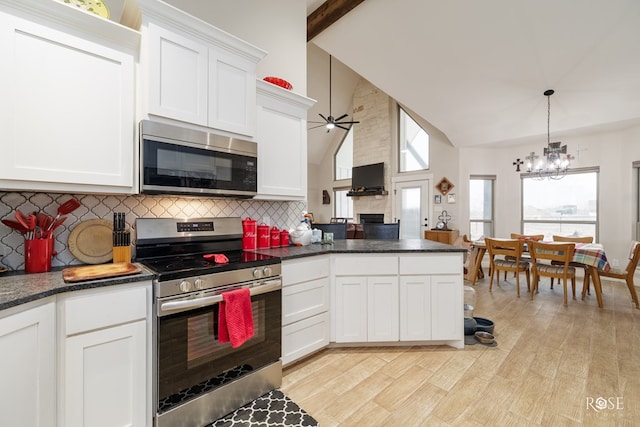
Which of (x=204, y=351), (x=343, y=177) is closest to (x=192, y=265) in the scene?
(x=204, y=351)

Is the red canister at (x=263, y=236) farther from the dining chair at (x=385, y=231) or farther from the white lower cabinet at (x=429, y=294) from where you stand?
the dining chair at (x=385, y=231)

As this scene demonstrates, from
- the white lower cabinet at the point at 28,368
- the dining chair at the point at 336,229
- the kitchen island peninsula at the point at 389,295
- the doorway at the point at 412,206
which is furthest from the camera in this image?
the doorway at the point at 412,206

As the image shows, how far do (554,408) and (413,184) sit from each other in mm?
5754

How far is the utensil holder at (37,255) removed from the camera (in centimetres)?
147

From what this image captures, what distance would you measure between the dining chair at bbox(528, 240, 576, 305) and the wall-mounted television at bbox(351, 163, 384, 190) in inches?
159

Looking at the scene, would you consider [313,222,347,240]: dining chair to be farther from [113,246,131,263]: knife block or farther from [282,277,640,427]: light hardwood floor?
[113,246,131,263]: knife block

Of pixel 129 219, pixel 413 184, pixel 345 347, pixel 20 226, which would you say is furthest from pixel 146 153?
pixel 413 184

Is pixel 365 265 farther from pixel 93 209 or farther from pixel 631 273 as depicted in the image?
pixel 631 273

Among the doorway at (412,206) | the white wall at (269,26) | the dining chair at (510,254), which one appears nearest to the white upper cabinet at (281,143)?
the white wall at (269,26)

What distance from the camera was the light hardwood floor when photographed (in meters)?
1.65

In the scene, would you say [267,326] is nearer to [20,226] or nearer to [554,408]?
[20,226]

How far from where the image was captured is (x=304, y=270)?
2.13 metres

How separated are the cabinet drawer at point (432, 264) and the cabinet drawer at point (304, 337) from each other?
78 cm

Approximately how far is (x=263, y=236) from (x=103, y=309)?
1280 millimetres
